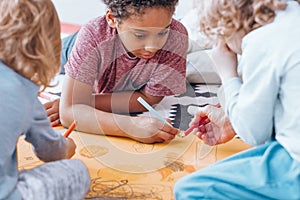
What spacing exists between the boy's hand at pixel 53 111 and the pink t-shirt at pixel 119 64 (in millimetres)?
90

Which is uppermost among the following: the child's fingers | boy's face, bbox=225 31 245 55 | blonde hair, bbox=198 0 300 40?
blonde hair, bbox=198 0 300 40

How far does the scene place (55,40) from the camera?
746 millimetres

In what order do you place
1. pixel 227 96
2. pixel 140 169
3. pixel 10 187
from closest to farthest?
1. pixel 10 187
2. pixel 227 96
3. pixel 140 169

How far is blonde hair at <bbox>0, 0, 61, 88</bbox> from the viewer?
2.29 ft

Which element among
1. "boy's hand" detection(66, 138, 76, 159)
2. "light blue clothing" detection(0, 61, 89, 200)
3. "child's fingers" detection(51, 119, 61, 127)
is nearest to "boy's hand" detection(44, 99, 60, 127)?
"child's fingers" detection(51, 119, 61, 127)

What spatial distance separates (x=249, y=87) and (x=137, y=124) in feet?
1.26

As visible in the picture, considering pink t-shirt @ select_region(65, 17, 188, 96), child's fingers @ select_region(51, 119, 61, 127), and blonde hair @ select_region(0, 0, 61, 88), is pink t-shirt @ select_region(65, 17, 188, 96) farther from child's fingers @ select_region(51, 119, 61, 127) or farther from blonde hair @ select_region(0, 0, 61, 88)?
blonde hair @ select_region(0, 0, 61, 88)

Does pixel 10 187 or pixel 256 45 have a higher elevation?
pixel 256 45

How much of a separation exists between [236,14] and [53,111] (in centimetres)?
56

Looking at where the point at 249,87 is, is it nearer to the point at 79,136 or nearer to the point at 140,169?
the point at 140,169

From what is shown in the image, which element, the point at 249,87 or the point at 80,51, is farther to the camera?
the point at 80,51

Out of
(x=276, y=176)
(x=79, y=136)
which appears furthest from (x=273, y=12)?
(x=79, y=136)

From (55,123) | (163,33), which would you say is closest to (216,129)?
(163,33)

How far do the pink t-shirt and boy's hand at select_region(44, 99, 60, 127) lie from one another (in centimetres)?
9
